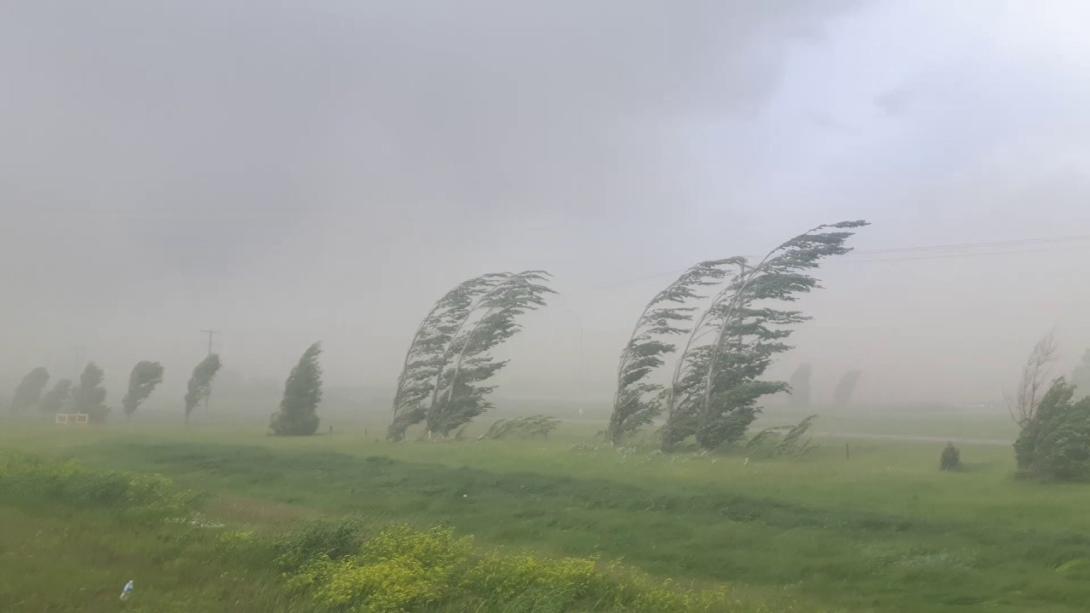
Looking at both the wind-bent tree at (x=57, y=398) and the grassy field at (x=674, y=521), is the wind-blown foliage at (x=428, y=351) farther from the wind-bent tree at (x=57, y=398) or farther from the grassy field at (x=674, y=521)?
the wind-bent tree at (x=57, y=398)

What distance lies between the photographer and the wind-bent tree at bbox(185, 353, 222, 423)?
58.2 metres

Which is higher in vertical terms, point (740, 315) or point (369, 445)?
point (740, 315)

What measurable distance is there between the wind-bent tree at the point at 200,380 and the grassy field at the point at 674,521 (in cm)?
2625

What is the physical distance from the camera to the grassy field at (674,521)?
1077 centimetres

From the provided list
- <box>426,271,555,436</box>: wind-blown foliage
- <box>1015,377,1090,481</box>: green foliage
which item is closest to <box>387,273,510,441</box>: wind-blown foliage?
<box>426,271,555,436</box>: wind-blown foliage

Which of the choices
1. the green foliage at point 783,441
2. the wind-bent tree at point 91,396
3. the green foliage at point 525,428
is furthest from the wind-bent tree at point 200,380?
the green foliage at point 783,441

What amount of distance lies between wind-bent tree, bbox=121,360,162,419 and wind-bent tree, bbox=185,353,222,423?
18.4ft

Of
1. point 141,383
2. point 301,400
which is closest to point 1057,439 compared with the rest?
point 301,400

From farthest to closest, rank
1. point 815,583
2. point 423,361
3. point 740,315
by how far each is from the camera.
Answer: point 423,361 < point 740,315 < point 815,583

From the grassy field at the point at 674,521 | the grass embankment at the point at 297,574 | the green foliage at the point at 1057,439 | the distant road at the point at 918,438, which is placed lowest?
the grassy field at the point at 674,521

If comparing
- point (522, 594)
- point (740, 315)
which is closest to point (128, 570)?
point (522, 594)

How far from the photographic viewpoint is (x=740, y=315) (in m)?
36.3

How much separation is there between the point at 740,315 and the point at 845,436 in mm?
10104

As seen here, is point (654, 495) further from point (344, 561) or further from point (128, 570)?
point (128, 570)
